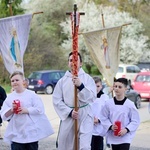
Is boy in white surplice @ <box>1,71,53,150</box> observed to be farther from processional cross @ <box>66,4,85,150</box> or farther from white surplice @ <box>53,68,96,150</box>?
processional cross @ <box>66,4,85,150</box>

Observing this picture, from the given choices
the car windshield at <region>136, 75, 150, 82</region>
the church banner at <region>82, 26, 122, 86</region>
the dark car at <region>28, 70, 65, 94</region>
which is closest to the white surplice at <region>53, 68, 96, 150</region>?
the church banner at <region>82, 26, 122, 86</region>

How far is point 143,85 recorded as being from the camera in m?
22.2

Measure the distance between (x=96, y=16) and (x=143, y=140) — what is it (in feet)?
116

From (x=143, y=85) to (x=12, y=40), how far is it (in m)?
13.9

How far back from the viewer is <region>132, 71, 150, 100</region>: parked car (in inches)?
865

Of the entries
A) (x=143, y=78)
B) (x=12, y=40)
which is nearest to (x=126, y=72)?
(x=143, y=78)

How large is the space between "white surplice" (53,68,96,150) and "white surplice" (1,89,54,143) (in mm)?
377

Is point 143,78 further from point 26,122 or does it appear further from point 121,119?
point 26,122

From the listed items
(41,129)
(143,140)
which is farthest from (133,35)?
(41,129)

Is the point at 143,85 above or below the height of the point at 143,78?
below

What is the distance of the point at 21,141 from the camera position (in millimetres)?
6492

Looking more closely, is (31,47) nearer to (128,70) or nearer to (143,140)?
(128,70)

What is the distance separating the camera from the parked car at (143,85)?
865 inches

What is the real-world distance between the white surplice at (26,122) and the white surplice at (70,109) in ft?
1.24
